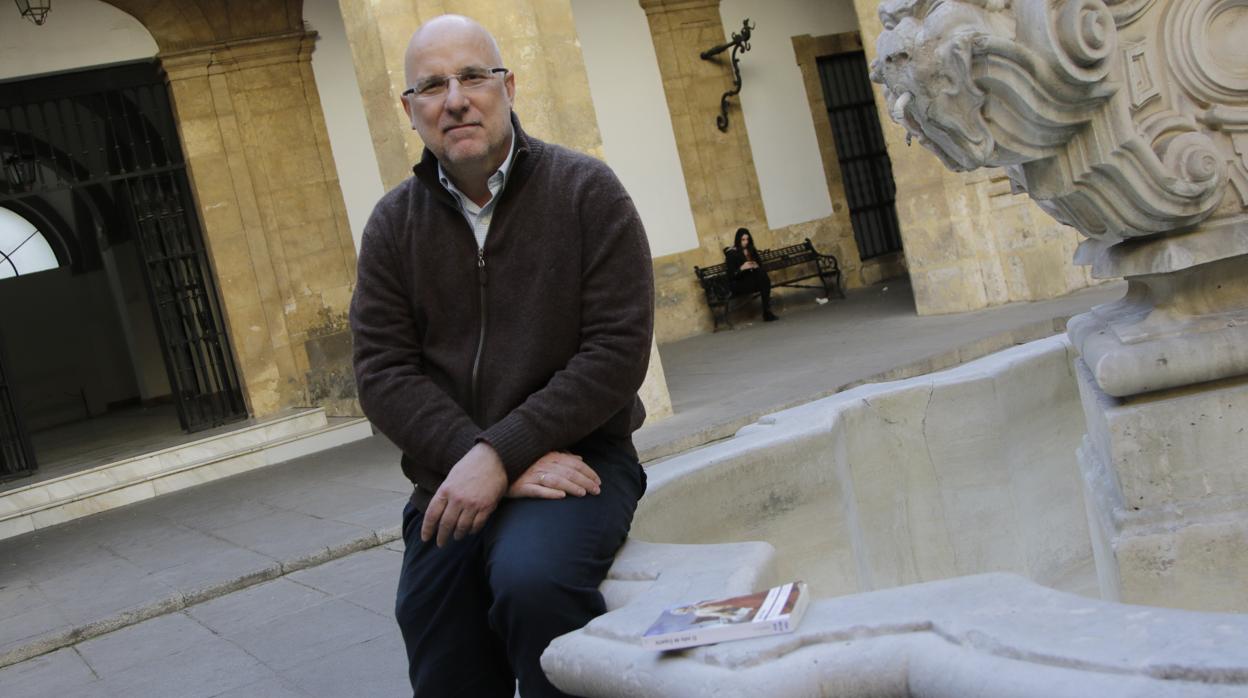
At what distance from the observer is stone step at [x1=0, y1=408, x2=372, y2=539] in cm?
937

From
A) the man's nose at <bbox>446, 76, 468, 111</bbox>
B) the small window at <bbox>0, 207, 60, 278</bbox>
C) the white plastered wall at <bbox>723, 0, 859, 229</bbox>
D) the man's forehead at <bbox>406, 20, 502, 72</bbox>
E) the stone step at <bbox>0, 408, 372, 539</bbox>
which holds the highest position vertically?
the small window at <bbox>0, 207, 60, 278</bbox>

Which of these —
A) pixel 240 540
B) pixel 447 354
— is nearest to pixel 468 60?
pixel 447 354

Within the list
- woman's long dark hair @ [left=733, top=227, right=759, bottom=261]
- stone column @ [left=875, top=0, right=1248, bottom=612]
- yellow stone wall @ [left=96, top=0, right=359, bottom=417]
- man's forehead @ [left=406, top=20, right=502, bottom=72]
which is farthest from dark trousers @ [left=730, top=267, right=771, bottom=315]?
stone column @ [left=875, top=0, right=1248, bottom=612]

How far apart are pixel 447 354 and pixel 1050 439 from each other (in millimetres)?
1565

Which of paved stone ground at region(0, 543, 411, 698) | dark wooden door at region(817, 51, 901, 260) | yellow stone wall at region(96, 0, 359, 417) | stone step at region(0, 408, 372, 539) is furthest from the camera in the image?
dark wooden door at region(817, 51, 901, 260)

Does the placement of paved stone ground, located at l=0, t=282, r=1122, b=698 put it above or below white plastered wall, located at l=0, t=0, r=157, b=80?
below

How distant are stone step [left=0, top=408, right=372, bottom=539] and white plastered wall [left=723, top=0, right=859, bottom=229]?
629 cm

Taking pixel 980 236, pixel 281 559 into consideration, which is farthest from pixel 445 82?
pixel 980 236

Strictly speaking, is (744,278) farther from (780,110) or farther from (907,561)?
(907,561)

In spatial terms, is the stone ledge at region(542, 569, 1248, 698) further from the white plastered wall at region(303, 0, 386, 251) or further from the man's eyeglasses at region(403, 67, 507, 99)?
the white plastered wall at region(303, 0, 386, 251)

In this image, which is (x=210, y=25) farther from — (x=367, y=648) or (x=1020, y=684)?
(x=1020, y=684)

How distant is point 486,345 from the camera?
92.8 inches

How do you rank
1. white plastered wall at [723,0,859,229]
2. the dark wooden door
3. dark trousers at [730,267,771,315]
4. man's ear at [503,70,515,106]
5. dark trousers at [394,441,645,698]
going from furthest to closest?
the dark wooden door < white plastered wall at [723,0,859,229] < dark trousers at [730,267,771,315] < man's ear at [503,70,515,106] < dark trousers at [394,441,645,698]

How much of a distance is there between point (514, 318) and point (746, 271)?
37.2ft
